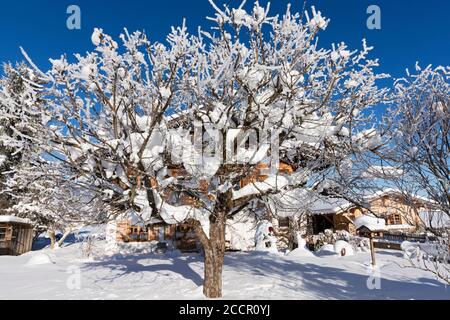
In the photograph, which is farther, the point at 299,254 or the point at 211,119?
the point at 299,254

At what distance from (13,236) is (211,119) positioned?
20690 mm

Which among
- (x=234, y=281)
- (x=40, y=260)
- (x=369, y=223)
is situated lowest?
(x=40, y=260)

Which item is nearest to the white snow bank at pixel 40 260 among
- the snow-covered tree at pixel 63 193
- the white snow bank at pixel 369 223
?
the snow-covered tree at pixel 63 193

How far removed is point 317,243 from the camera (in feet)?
59.4

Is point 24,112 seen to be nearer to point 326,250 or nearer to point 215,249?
point 215,249

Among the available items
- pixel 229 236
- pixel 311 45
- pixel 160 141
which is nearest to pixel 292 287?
pixel 160 141

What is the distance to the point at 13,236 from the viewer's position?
1986cm

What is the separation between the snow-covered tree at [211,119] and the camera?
17.0 feet

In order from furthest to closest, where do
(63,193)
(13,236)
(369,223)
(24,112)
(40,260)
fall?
(13,236), (40,260), (369,223), (63,193), (24,112)

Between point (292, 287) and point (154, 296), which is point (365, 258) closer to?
point (292, 287)

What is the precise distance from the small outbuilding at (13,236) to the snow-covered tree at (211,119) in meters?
18.3

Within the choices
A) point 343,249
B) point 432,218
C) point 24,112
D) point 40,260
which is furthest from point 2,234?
point 432,218

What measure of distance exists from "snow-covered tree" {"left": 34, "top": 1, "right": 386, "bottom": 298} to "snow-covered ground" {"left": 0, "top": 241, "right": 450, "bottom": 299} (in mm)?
1895
